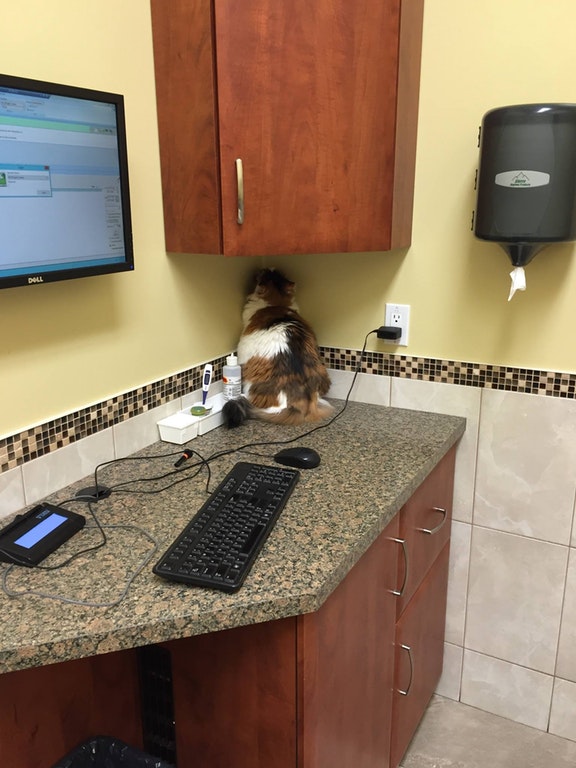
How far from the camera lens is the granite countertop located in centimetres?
98

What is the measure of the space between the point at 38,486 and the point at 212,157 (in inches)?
33.2

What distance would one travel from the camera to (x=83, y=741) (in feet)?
4.60

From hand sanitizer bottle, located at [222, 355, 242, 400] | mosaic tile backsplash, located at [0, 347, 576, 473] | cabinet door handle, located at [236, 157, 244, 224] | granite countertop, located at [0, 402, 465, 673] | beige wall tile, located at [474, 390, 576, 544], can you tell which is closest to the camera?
granite countertop, located at [0, 402, 465, 673]

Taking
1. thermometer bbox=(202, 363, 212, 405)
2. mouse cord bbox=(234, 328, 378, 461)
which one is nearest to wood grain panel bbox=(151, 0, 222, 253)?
thermometer bbox=(202, 363, 212, 405)

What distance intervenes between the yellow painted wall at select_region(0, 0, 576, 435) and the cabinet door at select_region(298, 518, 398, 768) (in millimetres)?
698

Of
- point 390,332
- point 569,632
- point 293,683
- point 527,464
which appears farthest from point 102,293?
point 569,632

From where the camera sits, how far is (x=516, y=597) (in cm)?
189

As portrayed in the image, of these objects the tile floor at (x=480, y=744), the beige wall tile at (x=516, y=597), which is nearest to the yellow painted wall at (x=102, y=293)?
the beige wall tile at (x=516, y=597)

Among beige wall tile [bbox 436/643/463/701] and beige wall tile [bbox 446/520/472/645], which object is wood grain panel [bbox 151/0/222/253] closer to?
beige wall tile [bbox 446/520/472/645]

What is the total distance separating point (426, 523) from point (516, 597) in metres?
0.48

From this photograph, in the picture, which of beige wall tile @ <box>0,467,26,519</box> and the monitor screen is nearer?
the monitor screen

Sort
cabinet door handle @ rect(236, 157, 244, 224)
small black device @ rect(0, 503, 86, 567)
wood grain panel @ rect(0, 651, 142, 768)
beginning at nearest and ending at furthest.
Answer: small black device @ rect(0, 503, 86, 567)
wood grain panel @ rect(0, 651, 142, 768)
cabinet door handle @ rect(236, 157, 244, 224)

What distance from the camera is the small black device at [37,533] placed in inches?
45.2

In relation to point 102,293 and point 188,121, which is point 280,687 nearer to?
point 102,293
